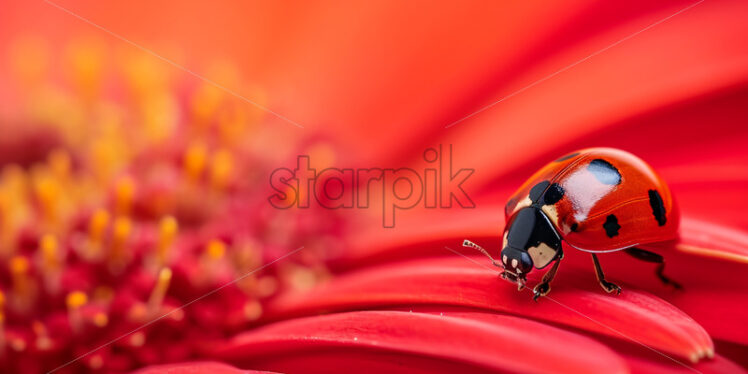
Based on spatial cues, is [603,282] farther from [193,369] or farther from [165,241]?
[165,241]

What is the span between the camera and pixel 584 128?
699 millimetres

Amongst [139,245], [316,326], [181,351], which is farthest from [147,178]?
[316,326]

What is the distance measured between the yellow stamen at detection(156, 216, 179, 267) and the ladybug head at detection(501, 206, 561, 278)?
1.22ft

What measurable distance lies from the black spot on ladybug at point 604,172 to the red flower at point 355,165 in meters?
0.07

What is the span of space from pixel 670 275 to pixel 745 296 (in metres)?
0.05

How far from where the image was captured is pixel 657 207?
0.45 m

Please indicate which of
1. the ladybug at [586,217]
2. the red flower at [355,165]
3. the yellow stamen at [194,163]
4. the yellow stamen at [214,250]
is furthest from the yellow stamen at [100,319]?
the ladybug at [586,217]

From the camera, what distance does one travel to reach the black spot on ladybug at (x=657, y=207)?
1.47 feet

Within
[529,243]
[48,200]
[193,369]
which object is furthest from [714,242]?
[48,200]

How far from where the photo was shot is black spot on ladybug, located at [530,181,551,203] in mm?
453

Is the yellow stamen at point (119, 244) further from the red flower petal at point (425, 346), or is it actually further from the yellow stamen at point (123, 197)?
the red flower petal at point (425, 346)

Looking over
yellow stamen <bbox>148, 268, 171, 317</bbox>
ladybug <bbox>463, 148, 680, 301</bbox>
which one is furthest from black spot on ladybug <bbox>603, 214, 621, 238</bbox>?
yellow stamen <bbox>148, 268, 171, 317</bbox>

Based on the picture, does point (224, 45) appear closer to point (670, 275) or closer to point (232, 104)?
point (232, 104)

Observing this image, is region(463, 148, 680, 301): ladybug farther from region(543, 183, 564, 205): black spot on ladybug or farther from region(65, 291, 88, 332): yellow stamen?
region(65, 291, 88, 332): yellow stamen
